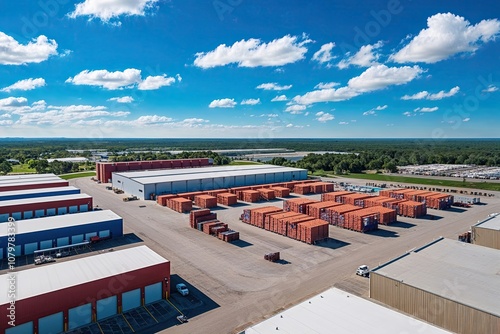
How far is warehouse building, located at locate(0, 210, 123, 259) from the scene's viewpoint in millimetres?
33812

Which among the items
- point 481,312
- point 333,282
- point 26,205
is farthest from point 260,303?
point 26,205

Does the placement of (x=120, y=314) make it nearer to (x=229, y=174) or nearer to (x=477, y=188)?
(x=229, y=174)

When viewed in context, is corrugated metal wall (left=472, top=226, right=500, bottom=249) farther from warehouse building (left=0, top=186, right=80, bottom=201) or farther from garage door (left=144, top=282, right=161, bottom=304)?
warehouse building (left=0, top=186, right=80, bottom=201)

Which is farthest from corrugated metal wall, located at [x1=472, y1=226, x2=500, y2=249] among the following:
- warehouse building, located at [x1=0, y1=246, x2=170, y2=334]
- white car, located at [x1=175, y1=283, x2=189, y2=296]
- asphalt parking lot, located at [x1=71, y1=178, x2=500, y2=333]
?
warehouse building, located at [x1=0, y1=246, x2=170, y2=334]

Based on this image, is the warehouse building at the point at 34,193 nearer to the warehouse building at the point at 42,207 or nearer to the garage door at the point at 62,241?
the warehouse building at the point at 42,207

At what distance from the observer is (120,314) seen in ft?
75.6

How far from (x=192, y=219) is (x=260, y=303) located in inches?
863

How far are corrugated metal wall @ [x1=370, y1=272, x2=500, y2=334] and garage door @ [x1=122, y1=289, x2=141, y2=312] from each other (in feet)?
55.0

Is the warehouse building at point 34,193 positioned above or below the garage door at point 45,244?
above

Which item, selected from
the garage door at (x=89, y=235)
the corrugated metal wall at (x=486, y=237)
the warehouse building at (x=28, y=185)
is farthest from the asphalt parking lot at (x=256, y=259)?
the warehouse building at (x=28, y=185)

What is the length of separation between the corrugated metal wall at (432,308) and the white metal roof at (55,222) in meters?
30.6

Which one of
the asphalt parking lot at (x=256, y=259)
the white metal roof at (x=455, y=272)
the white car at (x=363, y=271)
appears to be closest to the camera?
the white metal roof at (x=455, y=272)

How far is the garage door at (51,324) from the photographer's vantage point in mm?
20281

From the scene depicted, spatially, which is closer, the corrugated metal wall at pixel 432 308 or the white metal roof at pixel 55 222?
the corrugated metal wall at pixel 432 308
